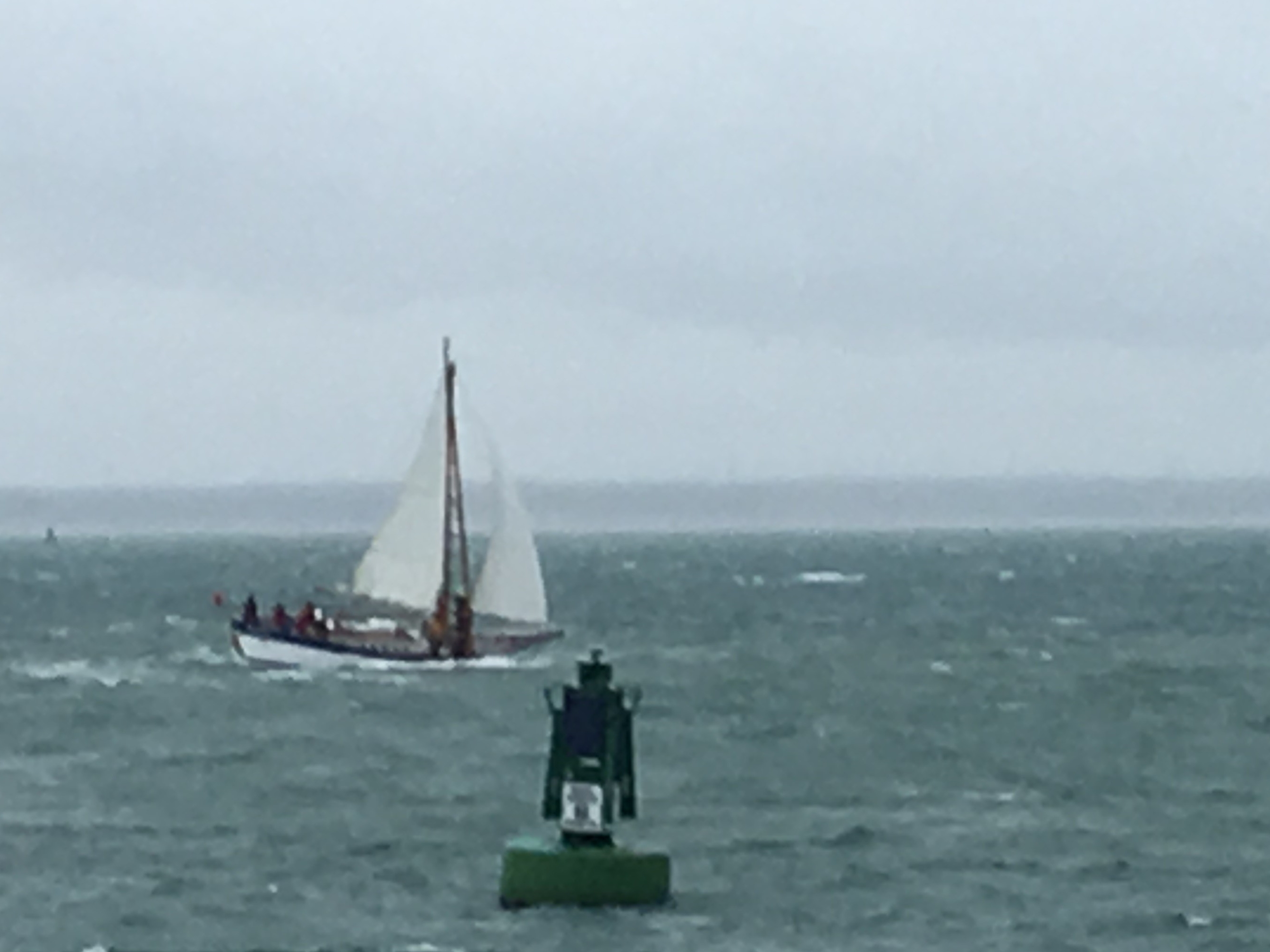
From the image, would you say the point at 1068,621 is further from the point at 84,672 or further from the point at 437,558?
the point at 84,672

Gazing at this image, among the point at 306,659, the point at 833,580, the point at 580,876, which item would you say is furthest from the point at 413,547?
the point at 833,580

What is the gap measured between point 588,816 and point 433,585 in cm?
4978

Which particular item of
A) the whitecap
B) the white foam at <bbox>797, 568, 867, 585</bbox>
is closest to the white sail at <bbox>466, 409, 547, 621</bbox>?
the whitecap

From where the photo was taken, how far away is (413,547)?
272ft

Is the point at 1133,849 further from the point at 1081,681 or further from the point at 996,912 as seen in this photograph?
the point at 1081,681

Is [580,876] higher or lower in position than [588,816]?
lower

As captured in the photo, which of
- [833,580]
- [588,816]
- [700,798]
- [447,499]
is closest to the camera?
[588,816]

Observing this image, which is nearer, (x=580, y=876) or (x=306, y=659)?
(x=580, y=876)

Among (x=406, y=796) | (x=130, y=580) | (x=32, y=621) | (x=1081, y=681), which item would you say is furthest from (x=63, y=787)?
(x=130, y=580)

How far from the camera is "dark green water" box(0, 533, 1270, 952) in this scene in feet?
117

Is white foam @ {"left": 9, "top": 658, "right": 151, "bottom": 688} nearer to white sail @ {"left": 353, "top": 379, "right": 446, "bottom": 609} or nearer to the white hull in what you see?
→ the white hull

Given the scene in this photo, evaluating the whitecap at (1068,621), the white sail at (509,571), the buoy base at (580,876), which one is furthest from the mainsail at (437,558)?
the buoy base at (580,876)

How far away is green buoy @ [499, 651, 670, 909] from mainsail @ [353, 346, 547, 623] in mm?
47630

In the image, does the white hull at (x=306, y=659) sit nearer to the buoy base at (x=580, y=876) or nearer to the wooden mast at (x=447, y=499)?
the wooden mast at (x=447, y=499)
